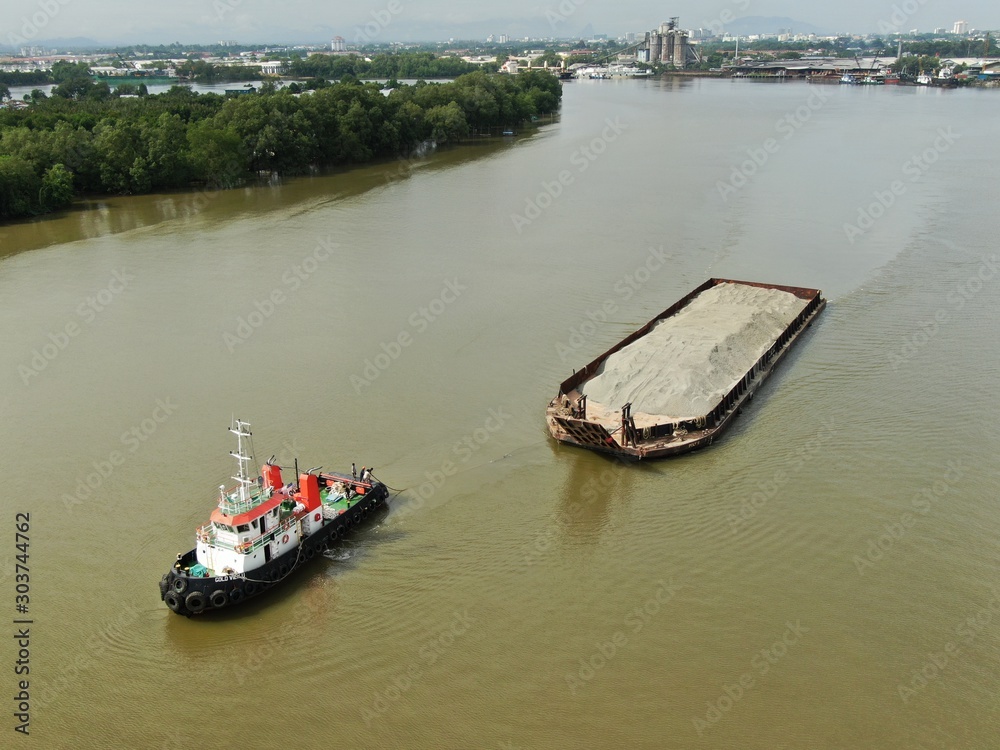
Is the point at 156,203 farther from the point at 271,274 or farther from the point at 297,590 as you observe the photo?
the point at 297,590

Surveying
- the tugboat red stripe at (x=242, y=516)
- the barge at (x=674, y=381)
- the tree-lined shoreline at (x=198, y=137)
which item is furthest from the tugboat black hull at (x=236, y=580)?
the tree-lined shoreline at (x=198, y=137)

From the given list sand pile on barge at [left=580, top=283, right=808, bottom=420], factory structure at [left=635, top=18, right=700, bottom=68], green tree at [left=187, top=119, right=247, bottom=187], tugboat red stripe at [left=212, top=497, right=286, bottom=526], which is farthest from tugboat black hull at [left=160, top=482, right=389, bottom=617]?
factory structure at [left=635, top=18, right=700, bottom=68]

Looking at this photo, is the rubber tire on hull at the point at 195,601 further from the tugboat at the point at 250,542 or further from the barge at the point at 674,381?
the barge at the point at 674,381

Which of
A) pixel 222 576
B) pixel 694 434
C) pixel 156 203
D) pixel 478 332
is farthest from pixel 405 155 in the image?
pixel 222 576

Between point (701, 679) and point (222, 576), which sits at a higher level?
point (222, 576)

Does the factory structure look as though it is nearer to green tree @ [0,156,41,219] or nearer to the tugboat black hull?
green tree @ [0,156,41,219]

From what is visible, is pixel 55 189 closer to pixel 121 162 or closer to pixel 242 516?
pixel 121 162

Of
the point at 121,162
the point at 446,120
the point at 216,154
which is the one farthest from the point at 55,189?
the point at 446,120
